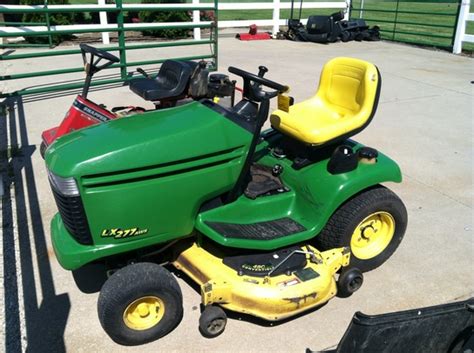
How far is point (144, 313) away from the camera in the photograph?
2.47m

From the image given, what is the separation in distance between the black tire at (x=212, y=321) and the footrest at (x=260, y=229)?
1.30ft

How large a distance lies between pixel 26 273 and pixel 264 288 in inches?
62.0

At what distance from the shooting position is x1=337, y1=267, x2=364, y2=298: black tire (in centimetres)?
278

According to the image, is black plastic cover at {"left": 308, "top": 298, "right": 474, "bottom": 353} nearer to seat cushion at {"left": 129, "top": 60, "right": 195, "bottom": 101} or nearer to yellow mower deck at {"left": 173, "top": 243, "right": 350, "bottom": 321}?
yellow mower deck at {"left": 173, "top": 243, "right": 350, "bottom": 321}

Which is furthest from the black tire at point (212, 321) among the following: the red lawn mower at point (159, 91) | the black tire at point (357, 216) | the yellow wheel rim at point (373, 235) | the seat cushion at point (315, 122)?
the red lawn mower at point (159, 91)

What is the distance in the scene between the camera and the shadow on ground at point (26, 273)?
254 centimetres

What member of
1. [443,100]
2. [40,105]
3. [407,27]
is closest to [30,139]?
[40,105]

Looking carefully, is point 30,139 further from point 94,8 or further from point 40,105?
point 94,8

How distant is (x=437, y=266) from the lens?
126 inches

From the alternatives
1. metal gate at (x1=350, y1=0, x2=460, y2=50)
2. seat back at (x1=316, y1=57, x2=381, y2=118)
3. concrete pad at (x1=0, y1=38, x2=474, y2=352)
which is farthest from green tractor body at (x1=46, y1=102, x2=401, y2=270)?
metal gate at (x1=350, y1=0, x2=460, y2=50)

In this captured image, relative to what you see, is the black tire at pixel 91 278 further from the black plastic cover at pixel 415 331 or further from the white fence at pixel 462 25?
the white fence at pixel 462 25

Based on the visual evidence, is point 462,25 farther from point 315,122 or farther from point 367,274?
point 367,274

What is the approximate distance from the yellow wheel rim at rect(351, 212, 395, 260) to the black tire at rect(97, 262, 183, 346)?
123 centimetres

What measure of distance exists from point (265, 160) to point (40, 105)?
175 inches
